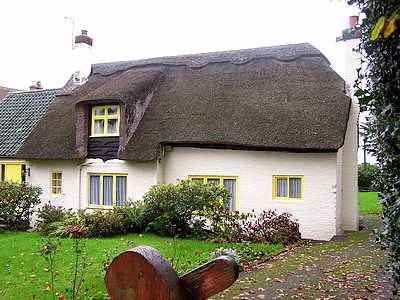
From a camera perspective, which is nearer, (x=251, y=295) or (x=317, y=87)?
(x=251, y=295)

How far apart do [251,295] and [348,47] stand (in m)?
11.4

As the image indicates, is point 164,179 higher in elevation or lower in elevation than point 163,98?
lower

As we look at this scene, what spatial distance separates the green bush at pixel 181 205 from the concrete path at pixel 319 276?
9.27 ft

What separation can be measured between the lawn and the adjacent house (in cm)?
314

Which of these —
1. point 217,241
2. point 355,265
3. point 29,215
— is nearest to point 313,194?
point 217,241

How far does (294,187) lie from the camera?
1455 centimetres

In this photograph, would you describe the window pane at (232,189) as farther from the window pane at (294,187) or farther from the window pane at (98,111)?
the window pane at (98,111)

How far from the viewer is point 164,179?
16.5m

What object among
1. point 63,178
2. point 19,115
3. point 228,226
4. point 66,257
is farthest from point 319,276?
point 19,115

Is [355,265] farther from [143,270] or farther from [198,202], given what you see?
[143,270]

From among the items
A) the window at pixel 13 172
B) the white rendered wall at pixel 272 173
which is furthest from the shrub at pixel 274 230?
the window at pixel 13 172

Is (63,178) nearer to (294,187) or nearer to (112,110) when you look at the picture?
(112,110)

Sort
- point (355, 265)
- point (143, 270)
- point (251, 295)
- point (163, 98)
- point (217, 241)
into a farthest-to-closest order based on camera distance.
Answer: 1. point (163, 98)
2. point (217, 241)
3. point (355, 265)
4. point (251, 295)
5. point (143, 270)

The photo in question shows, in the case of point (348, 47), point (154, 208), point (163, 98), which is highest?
point (348, 47)
